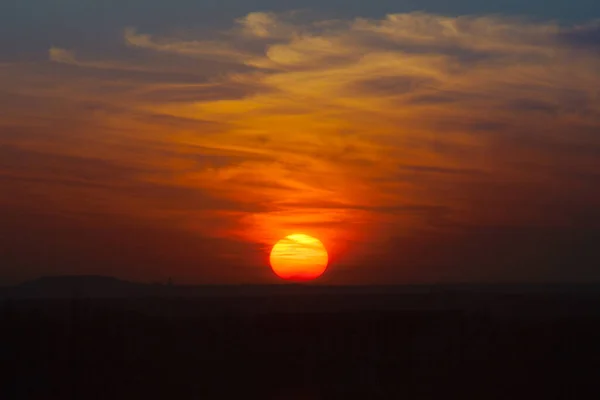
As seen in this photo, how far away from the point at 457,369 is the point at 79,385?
41.4 feet

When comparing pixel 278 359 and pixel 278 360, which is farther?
pixel 278 359

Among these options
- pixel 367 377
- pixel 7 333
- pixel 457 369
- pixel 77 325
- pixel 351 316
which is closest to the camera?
pixel 367 377

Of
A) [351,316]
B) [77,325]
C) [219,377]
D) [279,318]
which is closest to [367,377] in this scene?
[219,377]

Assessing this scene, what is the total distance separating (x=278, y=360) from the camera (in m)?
34.2

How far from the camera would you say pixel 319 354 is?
3572 cm

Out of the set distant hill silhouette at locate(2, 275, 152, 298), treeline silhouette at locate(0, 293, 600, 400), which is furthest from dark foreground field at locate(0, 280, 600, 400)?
distant hill silhouette at locate(2, 275, 152, 298)

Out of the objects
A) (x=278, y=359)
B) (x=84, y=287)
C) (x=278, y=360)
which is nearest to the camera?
(x=278, y=360)

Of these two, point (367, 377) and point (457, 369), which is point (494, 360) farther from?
point (367, 377)

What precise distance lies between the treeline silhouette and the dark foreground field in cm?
5

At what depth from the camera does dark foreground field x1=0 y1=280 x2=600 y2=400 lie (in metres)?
28.5

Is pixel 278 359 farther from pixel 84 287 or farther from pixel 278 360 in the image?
pixel 84 287

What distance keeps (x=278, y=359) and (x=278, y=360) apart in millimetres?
219

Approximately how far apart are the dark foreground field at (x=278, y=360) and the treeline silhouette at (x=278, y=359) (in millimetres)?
46

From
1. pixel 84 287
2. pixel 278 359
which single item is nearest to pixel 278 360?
pixel 278 359
